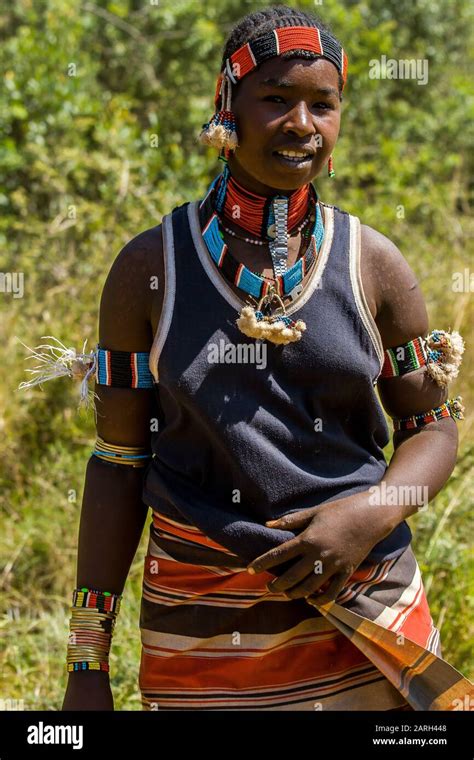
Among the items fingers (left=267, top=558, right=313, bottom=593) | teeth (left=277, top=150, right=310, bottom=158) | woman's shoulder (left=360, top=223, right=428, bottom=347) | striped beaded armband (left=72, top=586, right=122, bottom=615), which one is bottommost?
striped beaded armband (left=72, top=586, right=122, bottom=615)

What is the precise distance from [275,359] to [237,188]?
14.0 inches

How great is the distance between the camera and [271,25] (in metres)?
1.99

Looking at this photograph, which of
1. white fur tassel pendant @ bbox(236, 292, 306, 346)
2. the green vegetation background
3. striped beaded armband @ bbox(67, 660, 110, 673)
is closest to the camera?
white fur tassel pendant @ bbox(236, 292, 306, 346)

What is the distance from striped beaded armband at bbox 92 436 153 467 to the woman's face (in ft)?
1.97

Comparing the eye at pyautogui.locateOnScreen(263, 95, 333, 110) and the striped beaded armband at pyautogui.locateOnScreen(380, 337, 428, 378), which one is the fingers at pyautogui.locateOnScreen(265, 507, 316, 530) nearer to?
the striped beaded armband at pyautogui.locateOnScreen(380, 337, 428, 378)

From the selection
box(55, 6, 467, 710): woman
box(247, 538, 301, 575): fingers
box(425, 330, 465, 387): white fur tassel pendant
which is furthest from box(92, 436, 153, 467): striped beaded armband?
box(425, 330, 465, 387): white fur tassel pendant

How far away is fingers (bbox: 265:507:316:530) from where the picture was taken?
1932 millimetres

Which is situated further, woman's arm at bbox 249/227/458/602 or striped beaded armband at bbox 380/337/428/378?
striped beaded armband at bbox 380/337/428/378

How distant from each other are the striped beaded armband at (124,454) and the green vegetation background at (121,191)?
4.10 feet

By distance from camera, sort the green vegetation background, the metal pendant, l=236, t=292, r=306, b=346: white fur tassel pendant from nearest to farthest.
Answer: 1. l=236, t=292, r=306, b=346: white fur tassel pendant
2. the metal pendant
3. the green vegetation background

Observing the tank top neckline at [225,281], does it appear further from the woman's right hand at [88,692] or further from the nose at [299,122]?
the woman's right hand at [88,692]

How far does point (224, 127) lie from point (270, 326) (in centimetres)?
39

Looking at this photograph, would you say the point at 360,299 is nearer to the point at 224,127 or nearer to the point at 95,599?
the point at 224,127

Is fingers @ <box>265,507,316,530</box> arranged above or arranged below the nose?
below
